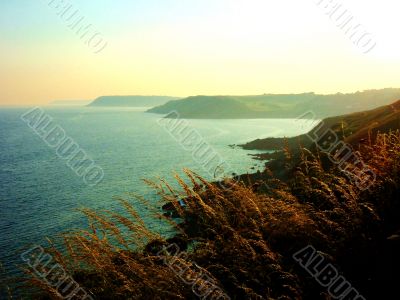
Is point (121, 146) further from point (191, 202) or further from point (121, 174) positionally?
point (191, 202)

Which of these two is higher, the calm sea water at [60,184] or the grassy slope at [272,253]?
the calm sea water at [60,184]

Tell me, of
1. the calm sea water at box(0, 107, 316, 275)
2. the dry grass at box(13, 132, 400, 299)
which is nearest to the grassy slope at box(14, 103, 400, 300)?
the dry grass at box(13, 132, 400, 299)

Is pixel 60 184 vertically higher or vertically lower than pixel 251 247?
higher

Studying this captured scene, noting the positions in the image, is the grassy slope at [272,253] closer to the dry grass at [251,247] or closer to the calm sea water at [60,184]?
the dry grass at [251,247]

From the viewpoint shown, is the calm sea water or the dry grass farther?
the calm sea water

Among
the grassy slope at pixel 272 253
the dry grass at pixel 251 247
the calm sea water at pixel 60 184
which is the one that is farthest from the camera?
the calm sea water at pixel 60 184

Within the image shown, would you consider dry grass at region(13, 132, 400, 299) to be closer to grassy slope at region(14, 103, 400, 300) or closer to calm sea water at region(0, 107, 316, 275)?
grassy slope at region(14, 103, 400, 300)

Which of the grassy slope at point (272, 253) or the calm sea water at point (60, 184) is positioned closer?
the grassy slope at point (272, 253)

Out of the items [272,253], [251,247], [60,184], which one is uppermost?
[60,184]

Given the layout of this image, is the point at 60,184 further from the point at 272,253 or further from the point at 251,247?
the point at 272,253

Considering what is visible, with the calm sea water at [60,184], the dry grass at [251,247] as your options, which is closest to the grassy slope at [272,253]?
the dry grass at [251,247]

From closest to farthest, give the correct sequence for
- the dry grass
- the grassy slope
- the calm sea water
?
the grassy slope, the dry grass, the calm sea water

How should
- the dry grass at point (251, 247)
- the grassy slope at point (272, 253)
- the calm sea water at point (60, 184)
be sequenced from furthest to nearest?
the calm sea water at point (60, 184), the dry grass at point (251, 247), the grassy slope at point (272, 253)

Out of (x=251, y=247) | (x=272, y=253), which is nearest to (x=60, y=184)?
(x=251, y=247)
